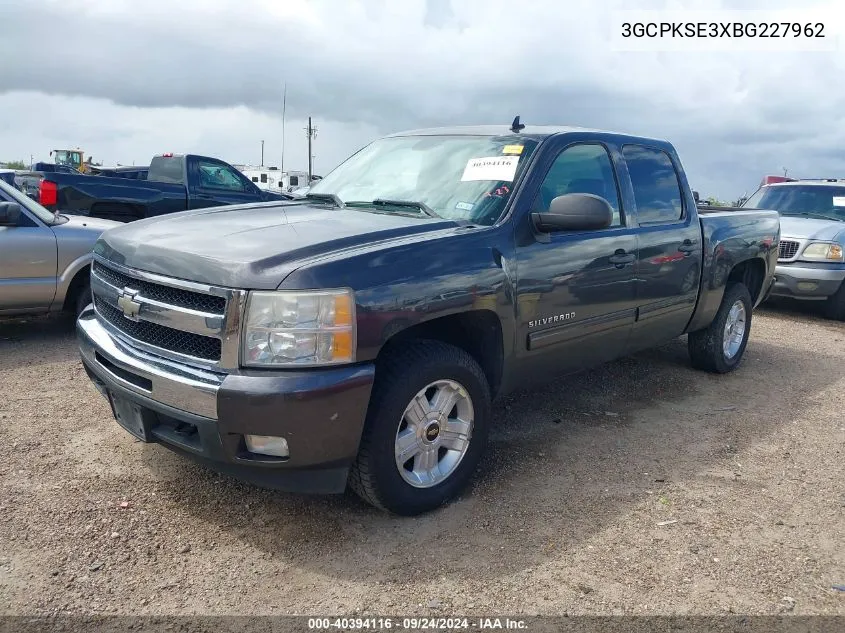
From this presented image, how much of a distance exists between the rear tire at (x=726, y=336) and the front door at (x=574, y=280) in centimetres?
157

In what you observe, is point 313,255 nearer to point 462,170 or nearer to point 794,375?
point 462,170

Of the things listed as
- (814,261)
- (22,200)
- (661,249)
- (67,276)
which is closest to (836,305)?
(814,261)

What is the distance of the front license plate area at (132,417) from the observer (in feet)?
9.79

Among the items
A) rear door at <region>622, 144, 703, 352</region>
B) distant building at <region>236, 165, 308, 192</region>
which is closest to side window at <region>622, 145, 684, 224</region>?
rear door at <region>622, 144, 703, 352</region>

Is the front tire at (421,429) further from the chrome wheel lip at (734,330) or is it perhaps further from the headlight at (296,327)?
the chrome wheel lip at (734,330)

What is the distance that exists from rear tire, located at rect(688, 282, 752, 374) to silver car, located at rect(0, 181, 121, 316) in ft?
17.0

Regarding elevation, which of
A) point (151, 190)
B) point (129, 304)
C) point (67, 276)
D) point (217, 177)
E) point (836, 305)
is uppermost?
point (217, 177)

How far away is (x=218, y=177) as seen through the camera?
1141 centimetres

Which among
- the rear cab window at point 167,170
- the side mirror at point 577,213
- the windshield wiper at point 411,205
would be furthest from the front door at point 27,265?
the rear cab window at point 167,170

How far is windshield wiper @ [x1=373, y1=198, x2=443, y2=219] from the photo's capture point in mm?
3625

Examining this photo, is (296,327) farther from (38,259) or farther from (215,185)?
(215,185)

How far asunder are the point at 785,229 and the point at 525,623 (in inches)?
314

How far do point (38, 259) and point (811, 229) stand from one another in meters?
8.61

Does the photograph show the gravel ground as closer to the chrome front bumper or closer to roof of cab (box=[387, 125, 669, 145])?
the chrome front bumper
